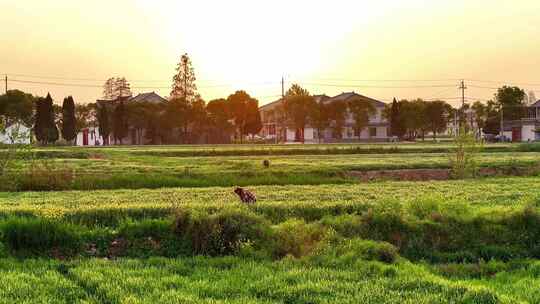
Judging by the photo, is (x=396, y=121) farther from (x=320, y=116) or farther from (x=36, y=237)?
(x=36, y=237)

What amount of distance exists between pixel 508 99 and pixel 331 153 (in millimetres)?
65554

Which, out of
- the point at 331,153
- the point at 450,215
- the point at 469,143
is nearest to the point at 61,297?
the point at 450,215

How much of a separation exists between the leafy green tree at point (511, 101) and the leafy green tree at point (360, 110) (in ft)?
81.1

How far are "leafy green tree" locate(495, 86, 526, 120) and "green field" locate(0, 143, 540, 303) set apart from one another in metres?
92.6

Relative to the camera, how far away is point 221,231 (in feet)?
35.0

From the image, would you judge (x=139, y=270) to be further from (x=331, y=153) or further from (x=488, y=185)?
(x=331, y=153)

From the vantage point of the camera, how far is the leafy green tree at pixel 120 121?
3359 inches

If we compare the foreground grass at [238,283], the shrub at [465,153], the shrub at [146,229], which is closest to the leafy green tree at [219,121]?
the shrub at [465,153]

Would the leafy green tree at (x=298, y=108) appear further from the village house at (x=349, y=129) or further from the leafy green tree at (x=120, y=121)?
the leafy green tree at (x=120, y=121)

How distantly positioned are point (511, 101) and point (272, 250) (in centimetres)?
10170

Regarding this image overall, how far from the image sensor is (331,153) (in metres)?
49.0

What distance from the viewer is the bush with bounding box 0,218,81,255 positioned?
1066cm

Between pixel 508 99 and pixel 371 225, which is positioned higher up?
pixel 508 99

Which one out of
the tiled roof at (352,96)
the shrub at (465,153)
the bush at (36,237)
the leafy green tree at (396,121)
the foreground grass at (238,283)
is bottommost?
the foreground grass at (238,283)
